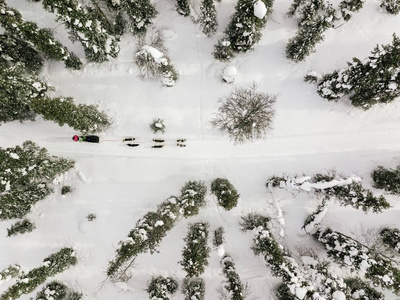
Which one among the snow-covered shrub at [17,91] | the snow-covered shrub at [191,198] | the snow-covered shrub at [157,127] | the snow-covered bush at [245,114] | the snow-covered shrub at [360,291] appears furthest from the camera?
the snow-covered shrub at [157,127]

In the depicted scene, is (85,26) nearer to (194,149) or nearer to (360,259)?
(194,149)

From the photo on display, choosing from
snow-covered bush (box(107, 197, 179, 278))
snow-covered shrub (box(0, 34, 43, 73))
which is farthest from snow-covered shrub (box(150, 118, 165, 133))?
snow-covered shrub (box(0, 34, 43, 73))

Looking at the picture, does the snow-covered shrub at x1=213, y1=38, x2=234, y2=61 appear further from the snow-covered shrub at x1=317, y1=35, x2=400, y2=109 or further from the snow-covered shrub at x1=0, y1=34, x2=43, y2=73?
the snow-covered shrub at x1=0, y1=34, x2=43, y2=73

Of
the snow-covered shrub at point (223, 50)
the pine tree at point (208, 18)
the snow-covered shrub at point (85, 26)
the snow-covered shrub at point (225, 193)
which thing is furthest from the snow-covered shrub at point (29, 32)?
the snow-covered shrub at point (225, 193)

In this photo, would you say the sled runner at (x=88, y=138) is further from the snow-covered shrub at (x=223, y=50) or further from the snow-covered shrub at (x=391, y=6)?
the snow-covered shrub at (x=391, y=6)

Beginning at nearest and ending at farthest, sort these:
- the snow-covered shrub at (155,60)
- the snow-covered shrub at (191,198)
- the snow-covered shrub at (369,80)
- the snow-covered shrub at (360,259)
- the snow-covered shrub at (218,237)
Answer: the snow-covered shrub at (369,80), the snow-covered shrub at (360,259), the snow-covered shrub at (191,198), the snow-covered shrub at (155,60), the snow-covered shrub at (218,237)

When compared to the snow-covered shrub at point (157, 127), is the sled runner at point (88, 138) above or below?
below

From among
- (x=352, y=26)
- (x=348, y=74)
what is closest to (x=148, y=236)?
(x=348, y=74)
